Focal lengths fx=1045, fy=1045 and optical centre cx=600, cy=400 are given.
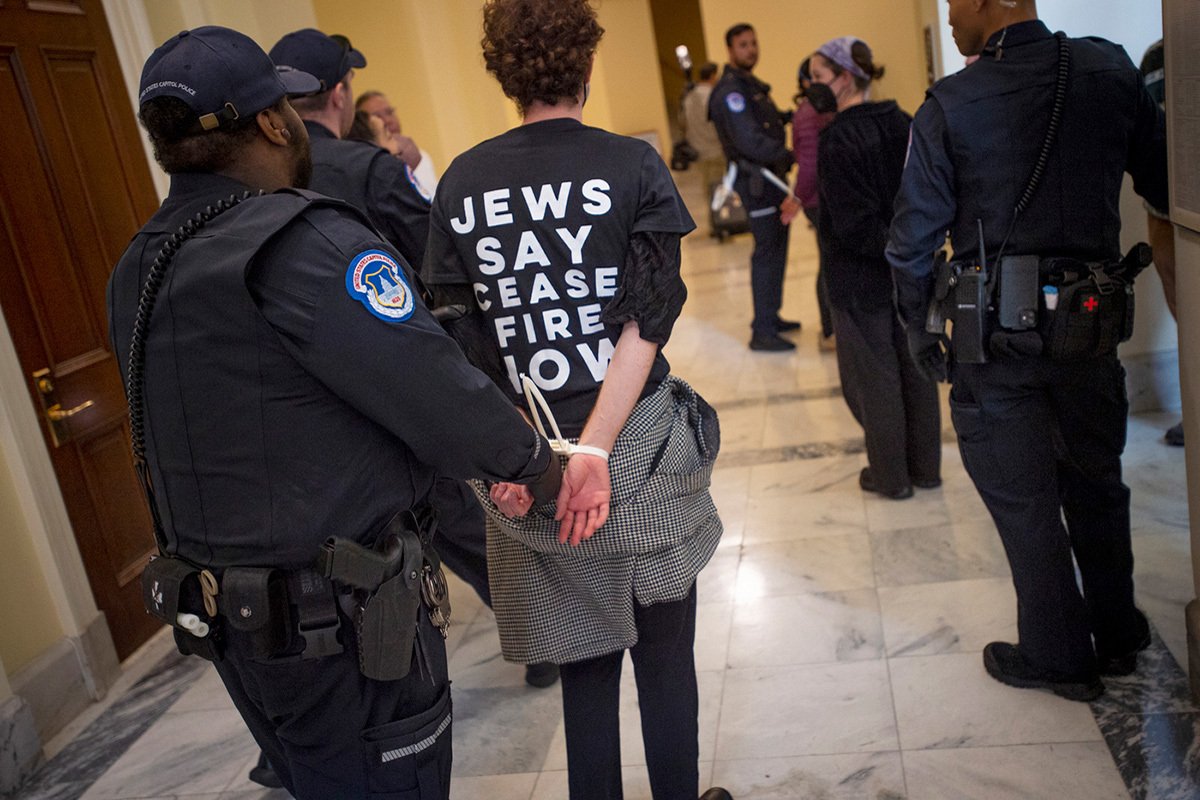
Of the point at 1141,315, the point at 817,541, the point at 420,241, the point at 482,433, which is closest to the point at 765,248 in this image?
the point at 1141,315

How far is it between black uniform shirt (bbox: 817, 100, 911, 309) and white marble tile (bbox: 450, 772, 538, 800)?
1902 millimetres

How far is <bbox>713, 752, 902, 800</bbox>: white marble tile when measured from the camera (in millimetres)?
2166

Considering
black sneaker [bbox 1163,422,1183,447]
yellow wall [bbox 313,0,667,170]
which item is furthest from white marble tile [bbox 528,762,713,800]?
yellow wall [bbox 313,0,667,170]

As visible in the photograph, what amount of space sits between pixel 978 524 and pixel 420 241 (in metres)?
1.93

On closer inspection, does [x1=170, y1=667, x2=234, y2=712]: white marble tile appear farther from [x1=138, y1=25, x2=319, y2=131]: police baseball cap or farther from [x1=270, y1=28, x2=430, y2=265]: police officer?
[x1=138, y1=25, x2=319, y2=131]: police baseball cap

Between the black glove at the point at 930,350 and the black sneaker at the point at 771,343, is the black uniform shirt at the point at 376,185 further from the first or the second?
the black sneaker at the point at 771,343

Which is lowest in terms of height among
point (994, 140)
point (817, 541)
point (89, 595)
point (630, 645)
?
point (817, 541)

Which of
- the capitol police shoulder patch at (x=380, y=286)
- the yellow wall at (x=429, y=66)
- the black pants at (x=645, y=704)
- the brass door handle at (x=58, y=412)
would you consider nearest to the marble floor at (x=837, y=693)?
the black pants at (x=645, y=704)

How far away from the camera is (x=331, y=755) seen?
1.42 meters

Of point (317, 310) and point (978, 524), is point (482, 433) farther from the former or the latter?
point (978, 524)

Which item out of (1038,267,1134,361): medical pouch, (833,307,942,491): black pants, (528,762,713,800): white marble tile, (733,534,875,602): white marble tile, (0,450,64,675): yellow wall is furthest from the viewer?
(833,307,942,491): black pants

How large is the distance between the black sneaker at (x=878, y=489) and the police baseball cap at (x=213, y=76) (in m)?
2.69

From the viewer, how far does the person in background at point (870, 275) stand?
323 centimetres

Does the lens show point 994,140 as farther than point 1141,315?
No
